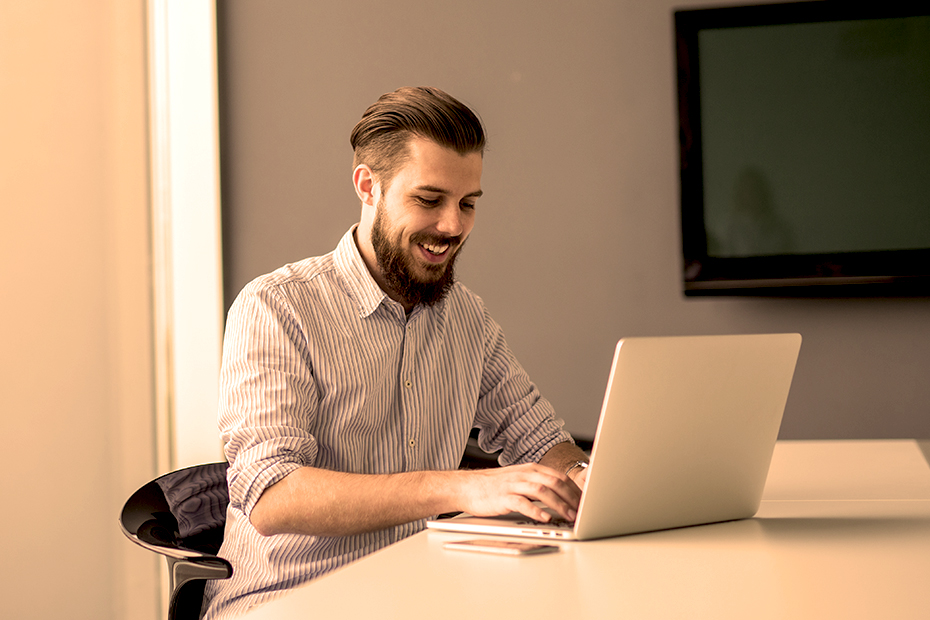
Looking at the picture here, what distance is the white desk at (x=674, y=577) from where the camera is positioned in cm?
78

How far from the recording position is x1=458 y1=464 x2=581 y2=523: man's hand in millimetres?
1114

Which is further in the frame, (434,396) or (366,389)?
(434,396)

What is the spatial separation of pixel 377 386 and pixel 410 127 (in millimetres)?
485

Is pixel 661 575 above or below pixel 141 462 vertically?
above

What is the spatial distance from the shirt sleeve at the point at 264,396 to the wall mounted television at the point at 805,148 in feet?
5.06

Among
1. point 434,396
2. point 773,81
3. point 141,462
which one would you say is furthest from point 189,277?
point 773,81

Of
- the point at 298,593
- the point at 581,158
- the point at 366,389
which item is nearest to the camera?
the point at 298,593

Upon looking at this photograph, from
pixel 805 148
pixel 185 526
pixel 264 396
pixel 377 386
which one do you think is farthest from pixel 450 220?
pixel 805 148

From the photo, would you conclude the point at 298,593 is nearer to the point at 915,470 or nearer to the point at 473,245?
the point at 915,470

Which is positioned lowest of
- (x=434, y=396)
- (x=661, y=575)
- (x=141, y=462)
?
(x=141, y=462)

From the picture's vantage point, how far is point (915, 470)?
1.65m

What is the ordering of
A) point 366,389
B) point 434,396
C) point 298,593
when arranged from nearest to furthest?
point 298,593, point 366,389, point 434,396

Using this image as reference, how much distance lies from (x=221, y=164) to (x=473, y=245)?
0.91 metres

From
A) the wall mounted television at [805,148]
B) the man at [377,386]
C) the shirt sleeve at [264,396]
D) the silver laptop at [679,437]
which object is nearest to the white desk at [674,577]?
the silver laptop at [679,437]
